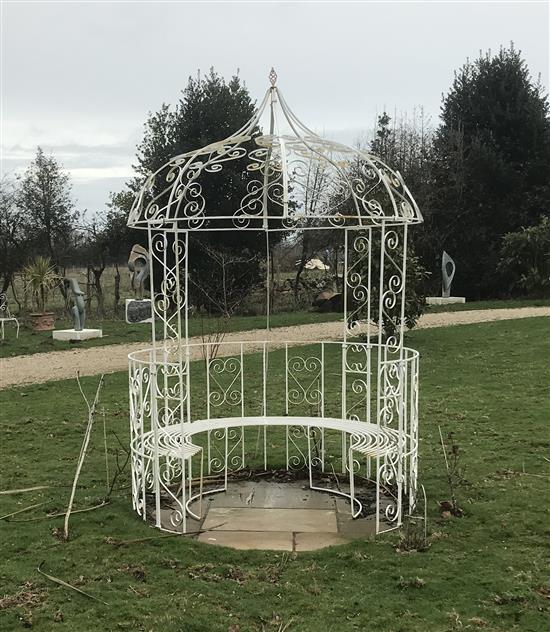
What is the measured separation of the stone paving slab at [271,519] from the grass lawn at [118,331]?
7.28 metres

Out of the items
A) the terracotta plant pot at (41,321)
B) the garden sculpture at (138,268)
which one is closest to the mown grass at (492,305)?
the garden sculpture at (138,268)

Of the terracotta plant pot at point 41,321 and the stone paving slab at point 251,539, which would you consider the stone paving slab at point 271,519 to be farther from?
the terracotta plant pot at point 41,321

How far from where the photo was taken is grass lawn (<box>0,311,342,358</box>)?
513 inches

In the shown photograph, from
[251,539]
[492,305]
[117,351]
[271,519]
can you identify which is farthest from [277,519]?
[492,305]

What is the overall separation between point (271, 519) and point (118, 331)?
425 inches

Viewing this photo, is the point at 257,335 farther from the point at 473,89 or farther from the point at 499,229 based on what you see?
the point at 473,89

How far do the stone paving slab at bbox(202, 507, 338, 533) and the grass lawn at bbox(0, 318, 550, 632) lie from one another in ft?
1.34

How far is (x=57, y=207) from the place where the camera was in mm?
19672

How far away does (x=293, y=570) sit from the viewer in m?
3.87

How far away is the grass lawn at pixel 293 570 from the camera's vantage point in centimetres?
337

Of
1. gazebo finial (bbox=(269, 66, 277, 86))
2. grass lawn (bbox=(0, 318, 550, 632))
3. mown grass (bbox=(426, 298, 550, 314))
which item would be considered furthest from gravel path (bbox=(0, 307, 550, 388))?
gazebo finial (bbox=(269, 66, 277, 86))

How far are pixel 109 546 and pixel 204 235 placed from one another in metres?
14.5

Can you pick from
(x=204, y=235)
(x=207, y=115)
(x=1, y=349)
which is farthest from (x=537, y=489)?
(x=207, y=115)

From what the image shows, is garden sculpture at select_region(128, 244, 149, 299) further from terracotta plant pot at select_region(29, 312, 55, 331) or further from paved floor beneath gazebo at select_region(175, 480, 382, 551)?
paved floor beneath gazebo at select_region(175, 480, 382, 551)
